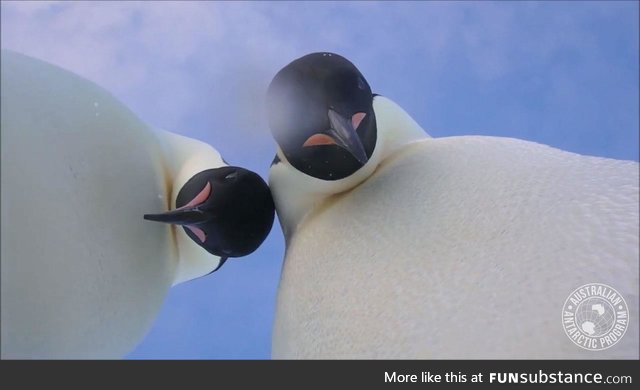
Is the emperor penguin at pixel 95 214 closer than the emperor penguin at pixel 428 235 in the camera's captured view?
No

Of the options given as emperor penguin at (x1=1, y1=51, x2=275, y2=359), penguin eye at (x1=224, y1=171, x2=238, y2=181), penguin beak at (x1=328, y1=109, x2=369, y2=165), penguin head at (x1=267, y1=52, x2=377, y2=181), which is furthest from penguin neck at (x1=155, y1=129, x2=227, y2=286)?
penguin beak at (x1=328, y1=109, x2=369, y2=165)

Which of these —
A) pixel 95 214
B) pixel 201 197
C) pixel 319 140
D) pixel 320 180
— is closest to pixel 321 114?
pixel 319 140

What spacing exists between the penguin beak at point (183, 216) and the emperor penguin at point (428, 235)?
19 centimetres

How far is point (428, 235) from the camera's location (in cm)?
111

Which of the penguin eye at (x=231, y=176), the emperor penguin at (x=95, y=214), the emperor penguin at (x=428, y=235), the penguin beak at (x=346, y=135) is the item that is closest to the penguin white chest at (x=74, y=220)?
the emperor penguin at (x=95, y=214)

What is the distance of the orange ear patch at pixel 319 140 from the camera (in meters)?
1.20

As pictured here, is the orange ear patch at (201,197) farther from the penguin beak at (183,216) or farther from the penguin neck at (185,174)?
the penguin neck at (185,174)

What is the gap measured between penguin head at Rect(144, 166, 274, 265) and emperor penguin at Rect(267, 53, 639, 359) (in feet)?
0.25

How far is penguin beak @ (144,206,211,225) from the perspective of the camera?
123 cm
